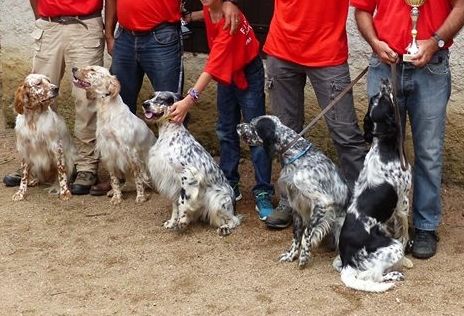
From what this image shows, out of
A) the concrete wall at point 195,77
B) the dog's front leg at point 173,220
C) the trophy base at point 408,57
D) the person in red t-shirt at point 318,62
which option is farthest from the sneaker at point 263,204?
the trophy base at point 408,57

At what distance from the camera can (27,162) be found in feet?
20.6

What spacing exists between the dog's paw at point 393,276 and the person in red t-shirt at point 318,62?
0.81 meters

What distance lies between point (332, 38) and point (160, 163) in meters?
1.52

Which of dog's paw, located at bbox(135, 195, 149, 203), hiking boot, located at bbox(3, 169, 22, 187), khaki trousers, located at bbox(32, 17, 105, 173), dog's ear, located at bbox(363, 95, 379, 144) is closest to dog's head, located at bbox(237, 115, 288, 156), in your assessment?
dog's ear, located at bbox(363, 95, 379, 144)

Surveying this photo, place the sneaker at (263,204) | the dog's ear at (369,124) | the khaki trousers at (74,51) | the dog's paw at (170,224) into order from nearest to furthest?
the dog's ear at (369,124) < the dog's paw at (170,224) < the sneaker at (263,204) < the khaki trousers at (74,51)

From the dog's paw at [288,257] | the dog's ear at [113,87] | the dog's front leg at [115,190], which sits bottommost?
the dog's front leg at [115,190]

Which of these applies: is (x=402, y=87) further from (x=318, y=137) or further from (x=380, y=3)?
(x=318, y=137)

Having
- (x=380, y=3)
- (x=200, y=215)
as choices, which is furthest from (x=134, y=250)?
(x=380, y=3)

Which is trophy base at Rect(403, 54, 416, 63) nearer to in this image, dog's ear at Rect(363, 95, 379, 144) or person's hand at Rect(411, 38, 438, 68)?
person's hand at Rect(411, 38, 438, 68)

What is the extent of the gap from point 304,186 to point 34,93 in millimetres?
2389

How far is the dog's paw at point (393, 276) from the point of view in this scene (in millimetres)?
4500

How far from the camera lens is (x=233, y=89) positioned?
5.65m

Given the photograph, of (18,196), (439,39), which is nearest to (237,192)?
(18,196)

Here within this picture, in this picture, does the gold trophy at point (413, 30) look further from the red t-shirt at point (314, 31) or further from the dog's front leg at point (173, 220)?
the dog's front leg at point (173, 220)
